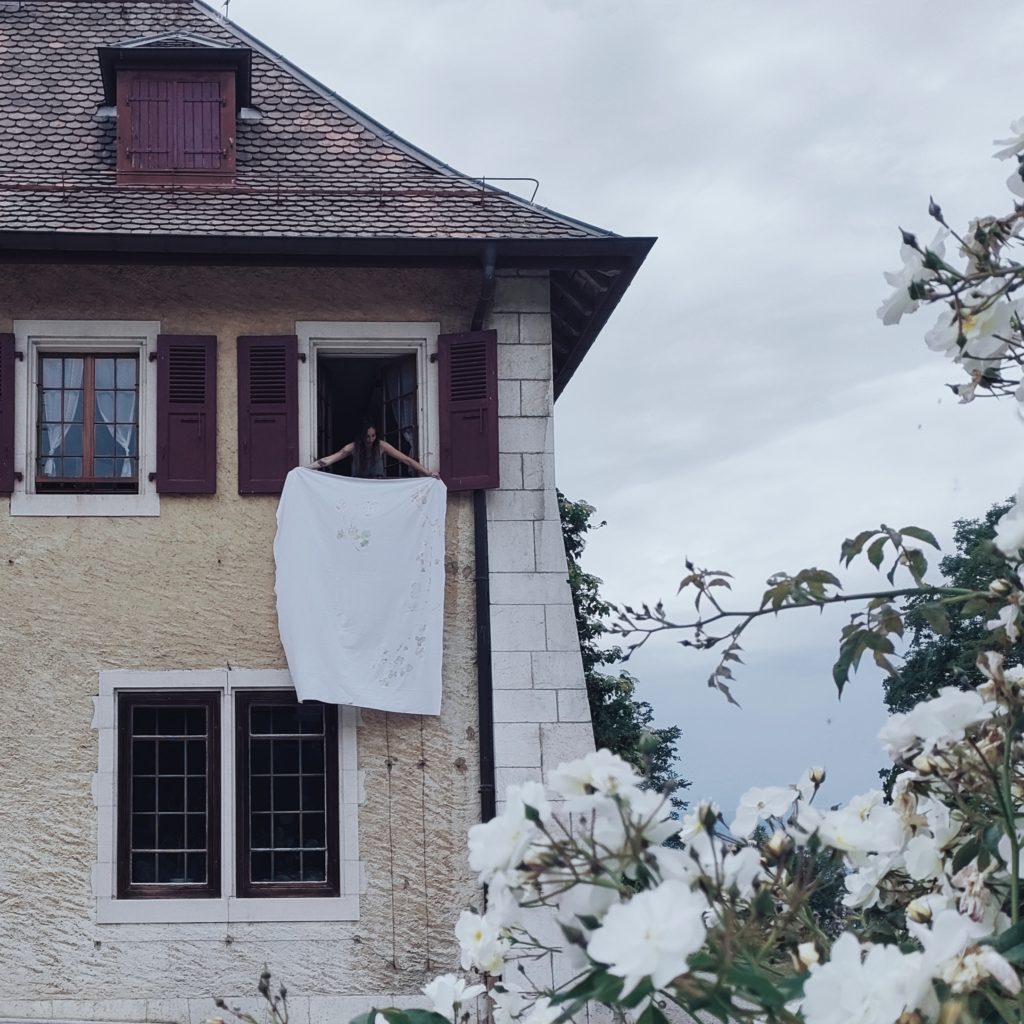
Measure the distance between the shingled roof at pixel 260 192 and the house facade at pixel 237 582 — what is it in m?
0.04

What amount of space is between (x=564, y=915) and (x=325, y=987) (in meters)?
8.39

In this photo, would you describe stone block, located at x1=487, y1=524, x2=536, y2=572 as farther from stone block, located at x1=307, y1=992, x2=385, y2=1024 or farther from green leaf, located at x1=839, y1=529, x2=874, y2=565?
green leaf, located at x1=839, y1=529, x2=874, y2=565

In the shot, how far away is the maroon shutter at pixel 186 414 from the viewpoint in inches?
392

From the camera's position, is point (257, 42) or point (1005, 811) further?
point (257, 42)

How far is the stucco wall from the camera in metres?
9.38

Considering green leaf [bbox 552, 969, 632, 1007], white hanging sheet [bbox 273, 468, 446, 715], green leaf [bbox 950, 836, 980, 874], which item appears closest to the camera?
green leaf [bbox 552, 969, 632, 1007]

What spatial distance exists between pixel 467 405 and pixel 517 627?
1557mm

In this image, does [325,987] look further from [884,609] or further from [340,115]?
[884,609]

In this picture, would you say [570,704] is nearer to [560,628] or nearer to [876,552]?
[560,628]

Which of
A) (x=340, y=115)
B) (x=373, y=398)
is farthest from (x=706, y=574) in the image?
(x=340, y=115)

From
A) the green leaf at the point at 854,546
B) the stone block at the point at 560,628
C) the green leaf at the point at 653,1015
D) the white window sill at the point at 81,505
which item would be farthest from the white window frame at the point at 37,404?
the green leaf at the point at 653,1015

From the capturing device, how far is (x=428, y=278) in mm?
10516

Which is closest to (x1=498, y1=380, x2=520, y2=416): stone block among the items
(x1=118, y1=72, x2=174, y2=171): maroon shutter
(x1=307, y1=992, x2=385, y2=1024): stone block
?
(x1=118, y1=72, x2=174, y2=171): maroon shutter

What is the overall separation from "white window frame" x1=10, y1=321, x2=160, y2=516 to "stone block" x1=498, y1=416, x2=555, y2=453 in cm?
236
